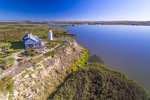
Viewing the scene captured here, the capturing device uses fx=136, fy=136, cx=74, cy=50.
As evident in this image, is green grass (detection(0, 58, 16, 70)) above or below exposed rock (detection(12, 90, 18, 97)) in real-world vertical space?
above

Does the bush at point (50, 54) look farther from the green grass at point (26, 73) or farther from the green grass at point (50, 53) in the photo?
the green grass at point (26, 73)

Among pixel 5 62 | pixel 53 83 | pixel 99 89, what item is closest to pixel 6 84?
pixel 5 62

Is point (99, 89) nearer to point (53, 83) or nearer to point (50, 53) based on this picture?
point (53, 83)

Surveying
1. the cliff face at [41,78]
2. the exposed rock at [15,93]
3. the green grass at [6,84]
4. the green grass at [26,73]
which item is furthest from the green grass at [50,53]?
A: the exposed rock at [15,93]

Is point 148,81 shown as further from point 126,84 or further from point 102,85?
point 102,85

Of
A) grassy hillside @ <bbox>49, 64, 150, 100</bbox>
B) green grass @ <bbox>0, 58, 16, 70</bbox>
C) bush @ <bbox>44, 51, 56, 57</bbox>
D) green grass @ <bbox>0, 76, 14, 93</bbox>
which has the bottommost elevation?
grassy hillside @ <bbox>49, 64, 150, 100</bbox>

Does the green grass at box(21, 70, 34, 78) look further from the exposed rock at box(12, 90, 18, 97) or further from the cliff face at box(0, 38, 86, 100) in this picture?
the exposed rock at box(12, 90, 18, 97)

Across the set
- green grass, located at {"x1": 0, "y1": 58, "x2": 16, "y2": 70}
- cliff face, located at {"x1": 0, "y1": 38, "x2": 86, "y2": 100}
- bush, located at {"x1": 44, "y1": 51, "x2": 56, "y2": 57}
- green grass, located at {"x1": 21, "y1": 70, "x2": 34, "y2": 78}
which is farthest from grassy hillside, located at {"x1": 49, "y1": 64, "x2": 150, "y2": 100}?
green grass, located at {"x1": 0, "y1": 58, "x2": 16, "y2": 70}

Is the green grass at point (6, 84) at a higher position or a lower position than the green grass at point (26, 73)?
lower
